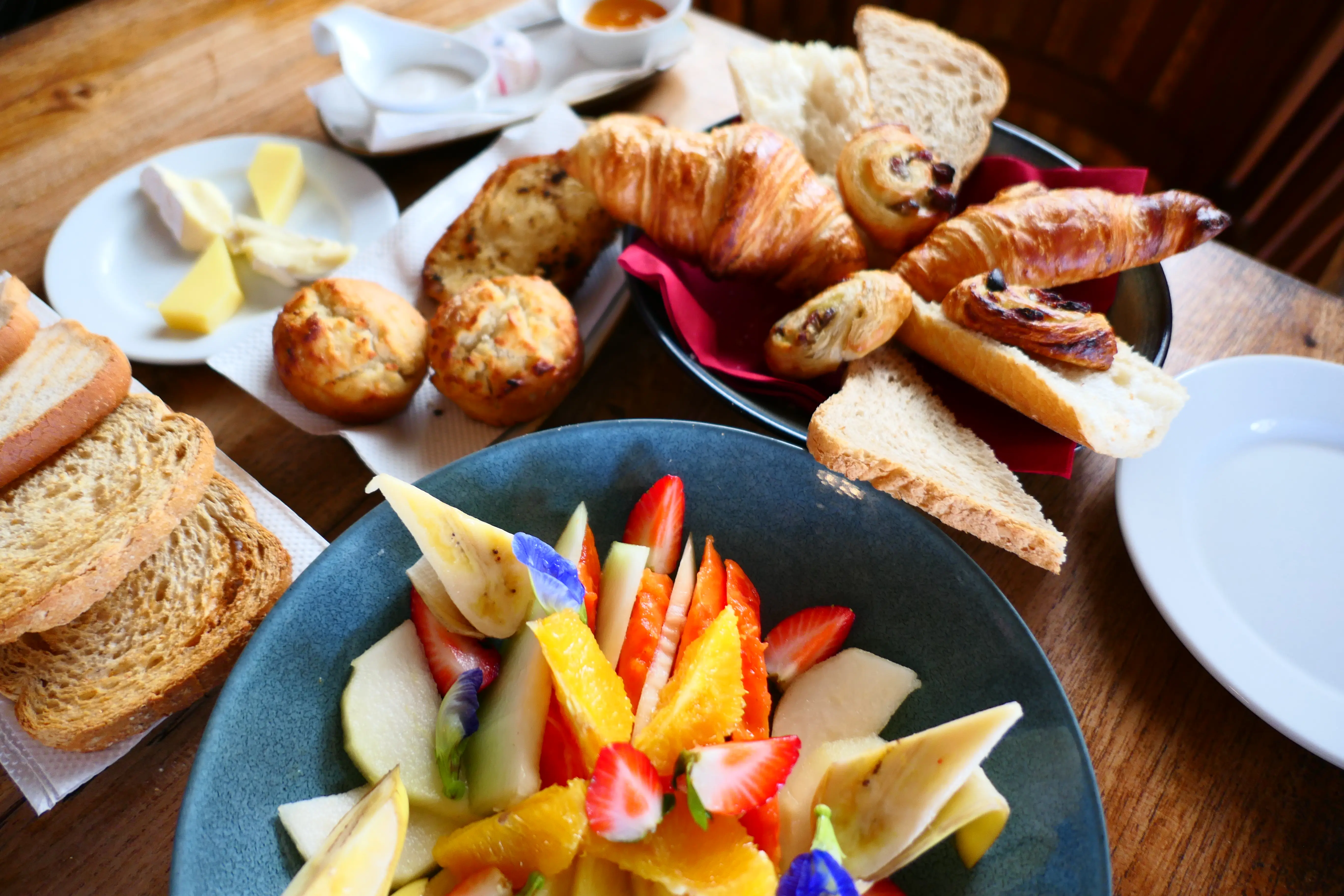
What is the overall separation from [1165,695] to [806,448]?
45 centimetres

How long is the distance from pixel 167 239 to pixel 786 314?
1.00 m

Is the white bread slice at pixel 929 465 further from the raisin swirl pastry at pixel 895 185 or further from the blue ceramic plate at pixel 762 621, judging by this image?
the raisin swirl pastry at pixel 895 185

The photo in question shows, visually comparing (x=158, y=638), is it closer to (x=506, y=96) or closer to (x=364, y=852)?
(x=364, y=852)

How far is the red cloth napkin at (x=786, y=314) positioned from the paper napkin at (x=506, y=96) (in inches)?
19.1

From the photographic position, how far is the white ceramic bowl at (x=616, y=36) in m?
1.40

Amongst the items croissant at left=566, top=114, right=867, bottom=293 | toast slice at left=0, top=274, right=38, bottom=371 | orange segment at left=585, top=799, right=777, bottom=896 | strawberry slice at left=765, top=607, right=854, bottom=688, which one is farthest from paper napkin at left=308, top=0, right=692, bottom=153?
orange segment at left=585, top=799, right=777, bottom=896

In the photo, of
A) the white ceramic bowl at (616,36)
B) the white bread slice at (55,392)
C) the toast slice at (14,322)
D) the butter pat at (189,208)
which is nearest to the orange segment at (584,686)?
the white bread slice at (55,392)

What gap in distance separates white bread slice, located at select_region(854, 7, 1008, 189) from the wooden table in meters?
0.31

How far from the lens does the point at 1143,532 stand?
83 centimetres

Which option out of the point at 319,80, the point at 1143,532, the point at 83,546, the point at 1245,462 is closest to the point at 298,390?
the point at 83,546

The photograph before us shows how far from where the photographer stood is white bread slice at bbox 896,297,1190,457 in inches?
32.8

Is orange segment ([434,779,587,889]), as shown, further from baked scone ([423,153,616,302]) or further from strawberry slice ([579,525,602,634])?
baked scone ([423,153,616,302])

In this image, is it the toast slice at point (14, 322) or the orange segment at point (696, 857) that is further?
the toast slice at point (14, 322)

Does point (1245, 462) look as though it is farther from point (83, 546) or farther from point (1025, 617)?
point (83, 546)
